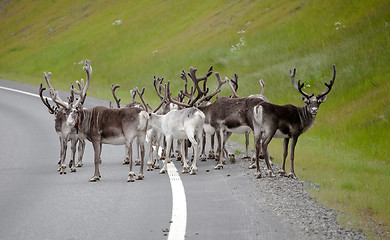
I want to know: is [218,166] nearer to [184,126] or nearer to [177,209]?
[184,126]

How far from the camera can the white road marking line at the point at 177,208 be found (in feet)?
29.2

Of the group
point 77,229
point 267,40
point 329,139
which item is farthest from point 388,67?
point 77,229

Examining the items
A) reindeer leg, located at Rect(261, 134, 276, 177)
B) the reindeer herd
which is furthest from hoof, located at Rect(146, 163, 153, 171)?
reindeer leg, located at Rect(261, 134, 276, 177)

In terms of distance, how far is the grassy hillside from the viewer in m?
17.7

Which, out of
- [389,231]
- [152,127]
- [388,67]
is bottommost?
[389,231]

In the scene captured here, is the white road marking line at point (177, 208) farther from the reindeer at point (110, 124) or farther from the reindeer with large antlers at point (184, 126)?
the reindeer at point (110, 124)

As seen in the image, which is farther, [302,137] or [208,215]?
[302,137]

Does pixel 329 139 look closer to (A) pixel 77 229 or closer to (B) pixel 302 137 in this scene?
(B) pixel 302 137

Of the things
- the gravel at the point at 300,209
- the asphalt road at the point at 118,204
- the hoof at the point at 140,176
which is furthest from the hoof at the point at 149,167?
the gravel at the point at 300,209

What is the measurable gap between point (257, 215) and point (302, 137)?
50.9 ft

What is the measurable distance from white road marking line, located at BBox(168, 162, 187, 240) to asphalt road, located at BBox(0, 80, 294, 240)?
0.23ft

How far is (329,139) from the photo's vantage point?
2531cm

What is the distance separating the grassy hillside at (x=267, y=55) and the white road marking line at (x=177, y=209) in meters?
2.45

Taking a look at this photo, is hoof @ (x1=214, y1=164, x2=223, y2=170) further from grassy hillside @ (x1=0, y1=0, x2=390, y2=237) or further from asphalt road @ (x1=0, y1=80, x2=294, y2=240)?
grassy hillside @ (x1=0, y1=0, x2=390, y2=237)
